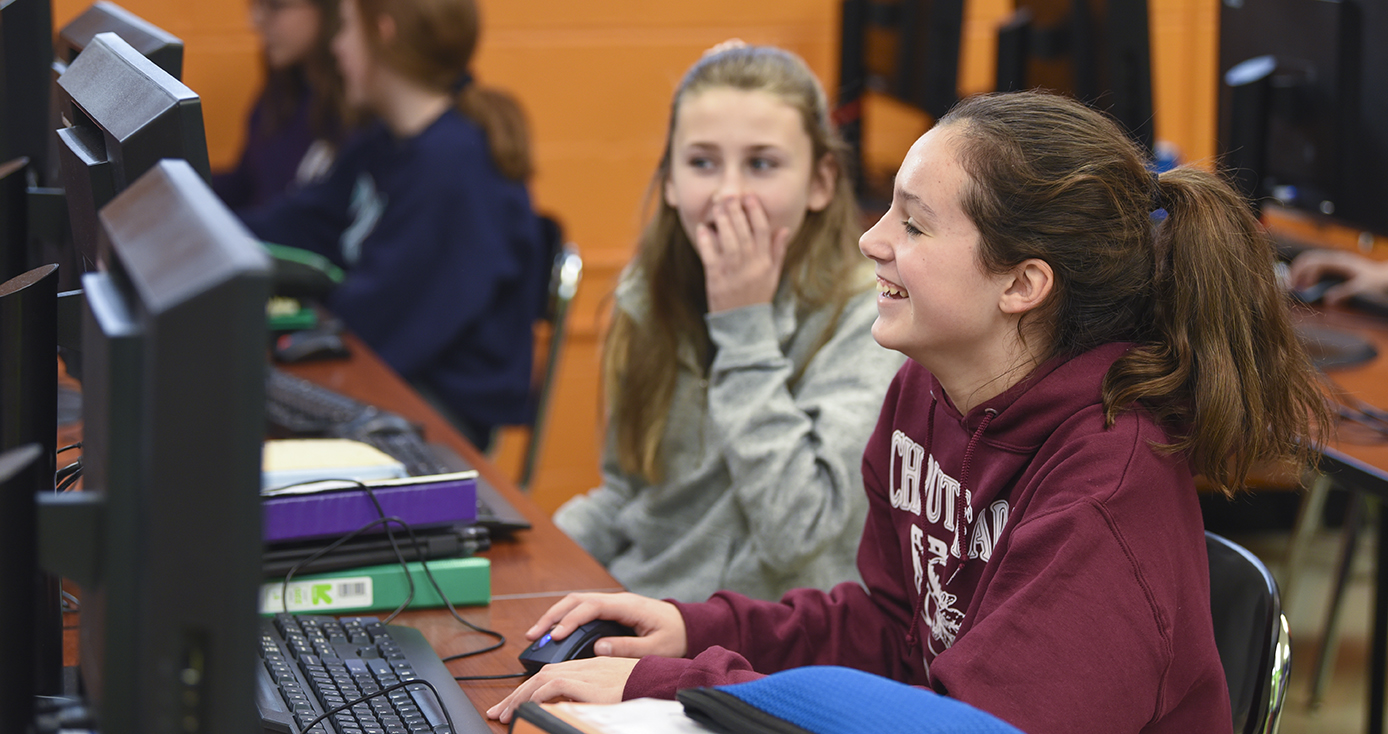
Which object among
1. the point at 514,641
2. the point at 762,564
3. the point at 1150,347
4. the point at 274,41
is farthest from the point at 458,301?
the point at 1150,347

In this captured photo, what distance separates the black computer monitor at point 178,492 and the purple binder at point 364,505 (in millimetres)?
604

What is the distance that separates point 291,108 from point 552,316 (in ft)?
3.51

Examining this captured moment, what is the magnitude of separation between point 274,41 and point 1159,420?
Result: 2664 millimetres

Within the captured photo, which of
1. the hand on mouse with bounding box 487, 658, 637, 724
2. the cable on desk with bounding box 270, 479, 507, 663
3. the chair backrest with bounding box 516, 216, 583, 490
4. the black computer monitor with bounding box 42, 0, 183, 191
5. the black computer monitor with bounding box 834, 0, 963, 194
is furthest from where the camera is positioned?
the black computer monitor with bounding box 834, 0, 963, 194

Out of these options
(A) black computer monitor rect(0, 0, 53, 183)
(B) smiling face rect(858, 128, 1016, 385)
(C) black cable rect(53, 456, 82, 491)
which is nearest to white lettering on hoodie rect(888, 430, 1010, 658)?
(B) smiling face rect(858, 128, 1016, 385)

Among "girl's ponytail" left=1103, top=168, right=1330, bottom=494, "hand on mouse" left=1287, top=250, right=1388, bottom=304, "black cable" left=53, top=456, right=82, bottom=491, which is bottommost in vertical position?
"hand on mouse" left=1287, top=250, right=1388, bottom=304

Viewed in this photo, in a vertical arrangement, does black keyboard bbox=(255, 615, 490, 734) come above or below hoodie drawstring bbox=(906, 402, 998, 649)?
below

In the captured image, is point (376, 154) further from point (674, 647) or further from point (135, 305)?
point (135, 305)

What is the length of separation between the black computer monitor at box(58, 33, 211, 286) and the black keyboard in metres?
0.33

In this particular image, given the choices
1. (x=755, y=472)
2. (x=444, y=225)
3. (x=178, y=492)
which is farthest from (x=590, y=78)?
(x=178, y=492)

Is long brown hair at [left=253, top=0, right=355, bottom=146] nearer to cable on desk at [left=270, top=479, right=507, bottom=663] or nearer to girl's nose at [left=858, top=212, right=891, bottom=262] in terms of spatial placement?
cable on desk at [left=270, top=479, right=507, bottom=663]

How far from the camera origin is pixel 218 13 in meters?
3.21

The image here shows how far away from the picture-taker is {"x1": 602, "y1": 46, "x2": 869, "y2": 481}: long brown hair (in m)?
1.54

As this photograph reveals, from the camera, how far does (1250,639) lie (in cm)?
100
